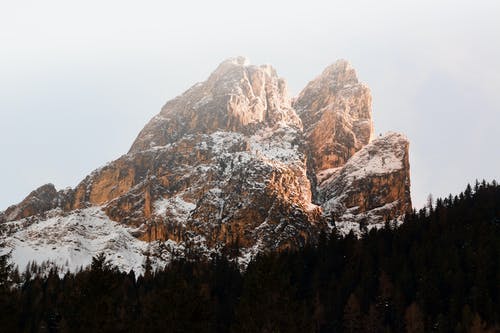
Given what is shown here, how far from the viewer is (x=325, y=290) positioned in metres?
135

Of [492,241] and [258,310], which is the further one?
[492,241]

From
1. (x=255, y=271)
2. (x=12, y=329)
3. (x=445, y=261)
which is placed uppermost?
(x=445, y=261)

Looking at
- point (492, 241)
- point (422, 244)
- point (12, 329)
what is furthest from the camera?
point (422, 244)

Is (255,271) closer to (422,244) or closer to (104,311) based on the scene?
(104,311)

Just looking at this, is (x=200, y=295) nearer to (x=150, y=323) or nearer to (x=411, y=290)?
(x=150, y=323)

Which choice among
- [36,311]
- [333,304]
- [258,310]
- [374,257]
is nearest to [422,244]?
[374,257]

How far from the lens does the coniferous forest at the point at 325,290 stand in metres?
47.3

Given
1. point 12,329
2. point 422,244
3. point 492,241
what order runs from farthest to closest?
point 422,244 < point 492,241 < point 12,329

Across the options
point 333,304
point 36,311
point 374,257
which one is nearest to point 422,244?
point 374,257

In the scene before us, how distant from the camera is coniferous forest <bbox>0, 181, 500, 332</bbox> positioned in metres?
47.3

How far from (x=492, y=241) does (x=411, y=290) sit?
24.2m

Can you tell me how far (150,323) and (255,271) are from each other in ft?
31.1

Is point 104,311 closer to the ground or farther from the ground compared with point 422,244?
closer to the ground

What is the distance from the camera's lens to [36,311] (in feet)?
457
